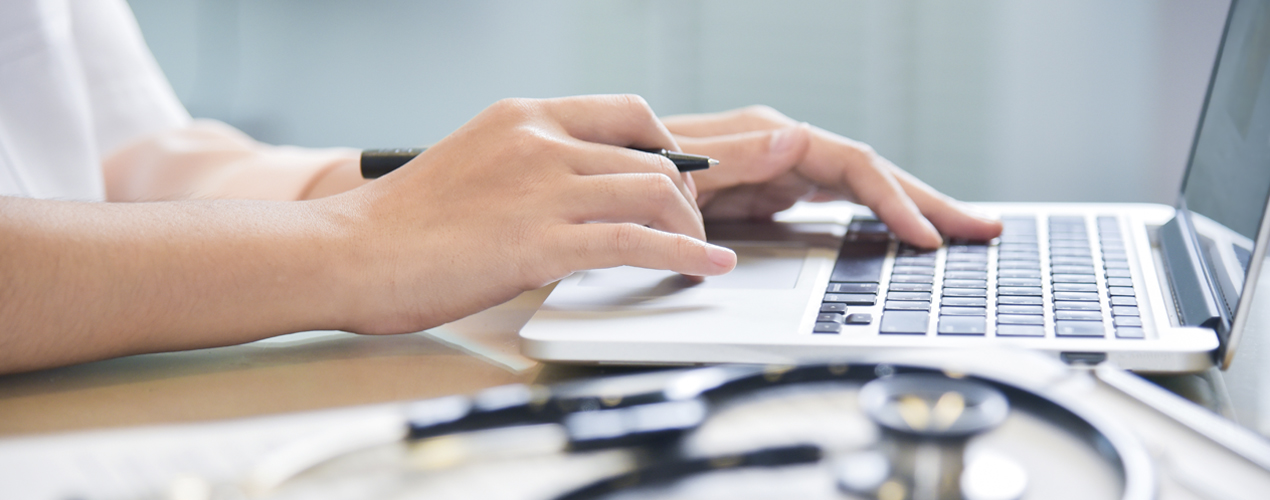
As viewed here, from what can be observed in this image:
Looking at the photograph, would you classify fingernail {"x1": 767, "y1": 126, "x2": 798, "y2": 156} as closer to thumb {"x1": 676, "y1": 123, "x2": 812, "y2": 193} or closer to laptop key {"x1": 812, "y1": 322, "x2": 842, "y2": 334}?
thumb {"x1": 676, "y1": 123, "x2": 812, "y2": 193}

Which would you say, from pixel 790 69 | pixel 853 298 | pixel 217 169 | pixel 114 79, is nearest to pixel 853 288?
pixel 853 298

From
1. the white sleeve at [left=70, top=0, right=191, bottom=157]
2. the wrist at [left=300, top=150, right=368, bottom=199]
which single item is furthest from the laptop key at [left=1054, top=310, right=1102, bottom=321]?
the white sleeve at [left=70, top=0, right=191, bottom=157]

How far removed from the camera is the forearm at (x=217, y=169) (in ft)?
2.10

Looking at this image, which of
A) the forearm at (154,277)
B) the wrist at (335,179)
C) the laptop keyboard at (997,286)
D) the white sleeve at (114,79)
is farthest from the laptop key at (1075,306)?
the white sleeve at (114,79)

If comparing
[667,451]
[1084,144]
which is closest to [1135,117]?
[1084,144]

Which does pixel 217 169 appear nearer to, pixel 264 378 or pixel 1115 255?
pixel 264 378

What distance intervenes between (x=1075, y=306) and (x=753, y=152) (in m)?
0.25

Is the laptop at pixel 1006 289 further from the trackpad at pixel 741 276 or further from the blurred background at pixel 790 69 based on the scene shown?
the blurred background at pixel 790 69

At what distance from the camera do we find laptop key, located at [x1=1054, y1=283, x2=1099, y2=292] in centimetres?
40

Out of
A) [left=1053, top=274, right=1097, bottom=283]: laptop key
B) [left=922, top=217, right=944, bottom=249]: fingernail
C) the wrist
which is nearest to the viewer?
[left=1053, top=274, right=1097, bottom=283]: laptop key

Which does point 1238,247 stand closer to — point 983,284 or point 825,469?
point 983,284

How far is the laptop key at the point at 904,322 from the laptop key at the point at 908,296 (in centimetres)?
2

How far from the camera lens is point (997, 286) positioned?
41 centimetres

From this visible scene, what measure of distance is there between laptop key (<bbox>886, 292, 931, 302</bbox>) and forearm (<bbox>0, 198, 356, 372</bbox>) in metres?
0.26
